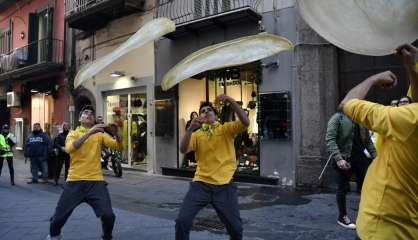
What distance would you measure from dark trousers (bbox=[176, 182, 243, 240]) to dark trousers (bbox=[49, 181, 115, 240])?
1192mm

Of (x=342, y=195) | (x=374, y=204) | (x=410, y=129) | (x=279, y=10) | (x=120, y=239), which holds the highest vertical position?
(x=279, y=10)

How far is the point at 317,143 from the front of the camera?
35.1 feet

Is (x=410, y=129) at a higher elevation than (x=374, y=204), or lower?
higher

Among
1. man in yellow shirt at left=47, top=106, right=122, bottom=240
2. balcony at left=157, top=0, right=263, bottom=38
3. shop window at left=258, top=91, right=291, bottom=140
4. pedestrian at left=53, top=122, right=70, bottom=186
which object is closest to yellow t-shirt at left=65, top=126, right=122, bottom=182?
man in yellow shirt at left=47, top=106, right=122, bottom=240

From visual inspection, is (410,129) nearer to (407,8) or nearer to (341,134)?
(407,8)

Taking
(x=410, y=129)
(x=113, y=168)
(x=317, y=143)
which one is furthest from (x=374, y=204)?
(x=113, y=168)

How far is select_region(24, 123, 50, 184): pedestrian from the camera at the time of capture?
13308mm

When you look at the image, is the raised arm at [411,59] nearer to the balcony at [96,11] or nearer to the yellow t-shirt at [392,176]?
the yellow t-shirt at [392,176]

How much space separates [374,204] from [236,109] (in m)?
2.33

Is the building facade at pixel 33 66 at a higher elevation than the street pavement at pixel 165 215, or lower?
higher

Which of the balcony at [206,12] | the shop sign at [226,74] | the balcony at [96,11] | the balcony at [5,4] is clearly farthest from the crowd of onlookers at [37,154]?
the balcony at [5,4]

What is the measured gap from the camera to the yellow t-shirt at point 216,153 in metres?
4.89

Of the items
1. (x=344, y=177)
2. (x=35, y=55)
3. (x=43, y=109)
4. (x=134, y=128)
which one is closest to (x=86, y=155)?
(x=344, y=177)

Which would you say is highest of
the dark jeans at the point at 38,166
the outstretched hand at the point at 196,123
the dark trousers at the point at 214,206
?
the outstretched hand at the point at 196,123
